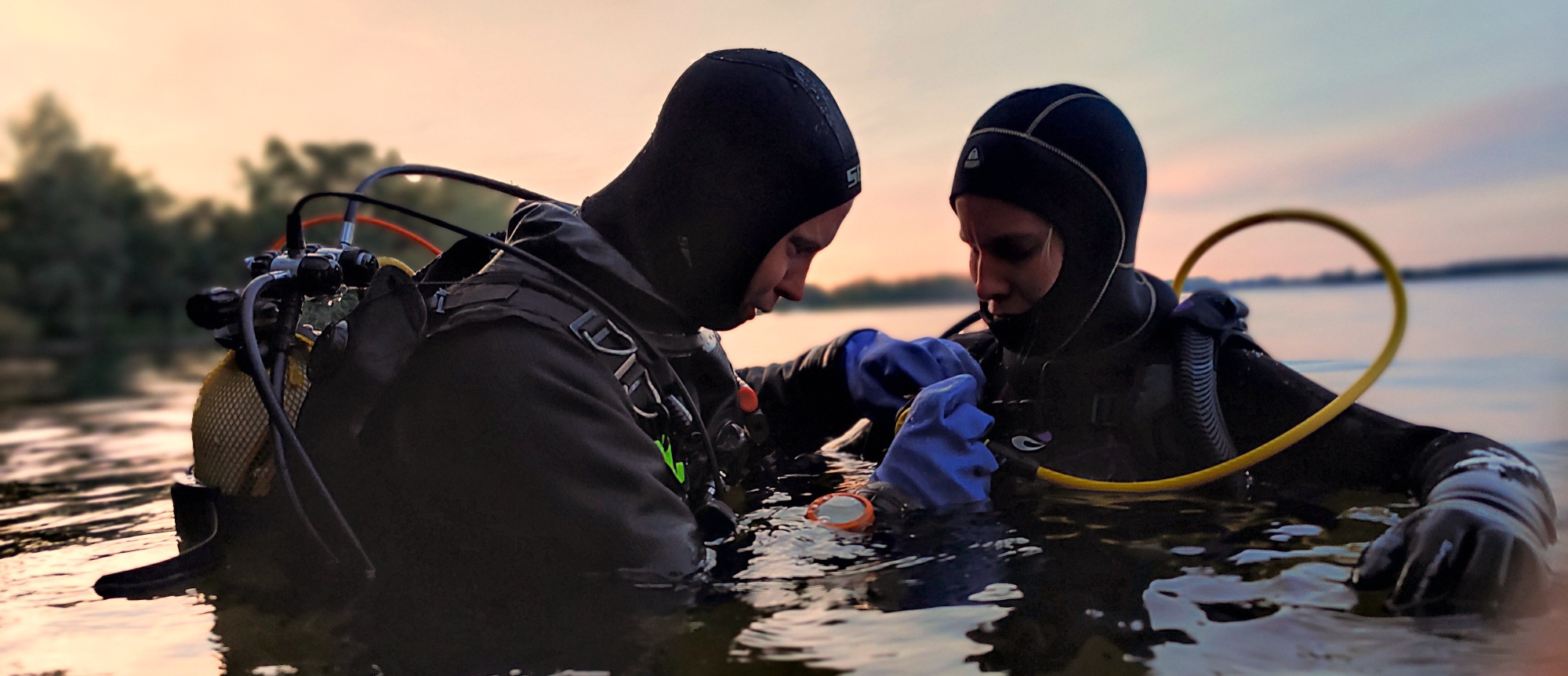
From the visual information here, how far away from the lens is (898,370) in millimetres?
3777

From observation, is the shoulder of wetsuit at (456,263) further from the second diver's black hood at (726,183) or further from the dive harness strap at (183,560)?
the dive harness strap at (183,560)

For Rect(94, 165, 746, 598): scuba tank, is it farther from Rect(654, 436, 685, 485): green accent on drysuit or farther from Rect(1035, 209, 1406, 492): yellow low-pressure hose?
Rect(1035, 209, 1406, 492): yellow low-pressure hose

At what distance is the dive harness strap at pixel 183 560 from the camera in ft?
8.34

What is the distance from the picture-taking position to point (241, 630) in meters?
2.35

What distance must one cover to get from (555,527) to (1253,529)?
2.06 meters

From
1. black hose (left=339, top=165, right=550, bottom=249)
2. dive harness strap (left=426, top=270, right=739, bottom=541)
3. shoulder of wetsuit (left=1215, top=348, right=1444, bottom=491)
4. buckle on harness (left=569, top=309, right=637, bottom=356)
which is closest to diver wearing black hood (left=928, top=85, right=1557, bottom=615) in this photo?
shoulder of wetsuit (left=1215, top=348, right=1444, bottom=491)

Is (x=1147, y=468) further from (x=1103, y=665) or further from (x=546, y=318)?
(x=546, y=318)

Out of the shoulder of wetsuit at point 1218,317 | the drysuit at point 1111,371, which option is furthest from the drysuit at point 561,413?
the shoulder of wetsuit at point 1218,317

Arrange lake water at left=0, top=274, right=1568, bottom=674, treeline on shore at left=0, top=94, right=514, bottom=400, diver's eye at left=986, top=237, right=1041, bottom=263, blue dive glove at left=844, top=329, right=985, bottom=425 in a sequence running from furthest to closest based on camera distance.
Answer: treeline on shore at left=0, top=94, right=514, bottom=400
blue dive glove at left=844, top=329, right=985, bottom=425
diver's eye at left=986, top=237, right=1041, bottom=263
lake water at left=0, top=274, right=1568, bottom=674

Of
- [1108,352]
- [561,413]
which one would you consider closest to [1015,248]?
[1108,352]

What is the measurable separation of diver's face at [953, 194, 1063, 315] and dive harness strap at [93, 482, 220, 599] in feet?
7.82

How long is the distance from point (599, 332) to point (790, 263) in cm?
74

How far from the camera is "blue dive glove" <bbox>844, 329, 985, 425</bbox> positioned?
376cm

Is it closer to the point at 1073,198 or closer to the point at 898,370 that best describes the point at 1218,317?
the point at 1073,198
